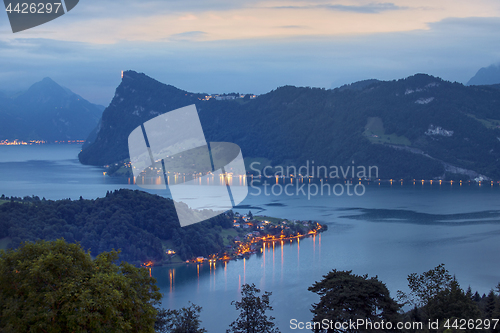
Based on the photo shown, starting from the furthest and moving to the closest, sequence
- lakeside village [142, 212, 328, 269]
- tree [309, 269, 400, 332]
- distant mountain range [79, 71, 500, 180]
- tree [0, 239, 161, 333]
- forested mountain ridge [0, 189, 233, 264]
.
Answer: distant mountain range [79, 71, 500, 180]
lakeside village [142, 212, 328, 269]
forested mountain ridge [0, 189, 233, 264]
tree [309, 269, 400, 332]
tree [0, 239, 161, 333]

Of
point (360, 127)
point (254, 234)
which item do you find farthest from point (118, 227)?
point (360, 127)

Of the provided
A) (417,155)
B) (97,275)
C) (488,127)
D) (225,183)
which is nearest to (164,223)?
(97,275)

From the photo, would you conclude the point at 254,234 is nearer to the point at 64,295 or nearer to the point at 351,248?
the point at 351,248

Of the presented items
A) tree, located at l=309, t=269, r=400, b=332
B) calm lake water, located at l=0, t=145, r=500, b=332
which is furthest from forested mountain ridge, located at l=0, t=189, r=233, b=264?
tree, located at l=309, t=269, r=400, b=332

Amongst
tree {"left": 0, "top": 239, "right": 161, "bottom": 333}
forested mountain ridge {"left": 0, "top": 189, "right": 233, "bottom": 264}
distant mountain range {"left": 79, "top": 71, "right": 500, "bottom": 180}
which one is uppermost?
distant mountain range {"left": 79, "top": 71, "right": 500, "bottom": 180}

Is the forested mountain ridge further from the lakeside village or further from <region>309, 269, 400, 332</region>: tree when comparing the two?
<region>309, 269, 400, 332</region>: tree
